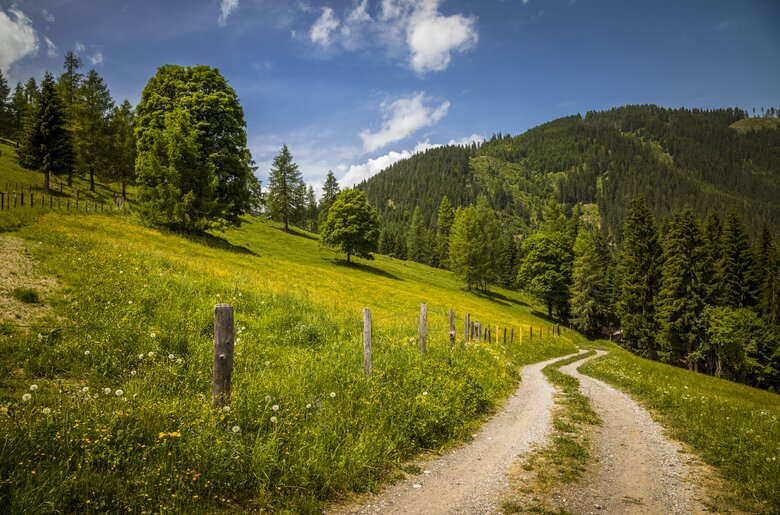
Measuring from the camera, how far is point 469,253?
217 ft

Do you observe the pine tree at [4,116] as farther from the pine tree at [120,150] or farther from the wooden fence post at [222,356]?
the wooden fence post at [222,356]

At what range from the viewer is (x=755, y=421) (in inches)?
384

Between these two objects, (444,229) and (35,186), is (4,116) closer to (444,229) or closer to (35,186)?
(35,186)

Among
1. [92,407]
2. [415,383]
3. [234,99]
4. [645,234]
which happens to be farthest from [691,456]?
[645,234]

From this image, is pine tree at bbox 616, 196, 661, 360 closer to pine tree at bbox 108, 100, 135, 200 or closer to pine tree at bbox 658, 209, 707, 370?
pine tree at bbox 658, 209, 707, 370

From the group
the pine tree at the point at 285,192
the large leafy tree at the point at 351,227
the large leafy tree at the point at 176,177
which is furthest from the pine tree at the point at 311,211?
the large leafy tree at the point at 176,177

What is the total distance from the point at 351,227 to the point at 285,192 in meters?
28.2

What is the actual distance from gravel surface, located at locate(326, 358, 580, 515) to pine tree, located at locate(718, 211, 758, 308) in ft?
156

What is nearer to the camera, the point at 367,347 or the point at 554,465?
the point at 554,465

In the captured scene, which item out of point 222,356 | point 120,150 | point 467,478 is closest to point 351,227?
point 120,150

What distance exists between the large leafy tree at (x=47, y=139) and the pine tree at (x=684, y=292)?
241 ft

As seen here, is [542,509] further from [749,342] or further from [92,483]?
[749,342]

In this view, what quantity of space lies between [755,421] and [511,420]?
6.41 m

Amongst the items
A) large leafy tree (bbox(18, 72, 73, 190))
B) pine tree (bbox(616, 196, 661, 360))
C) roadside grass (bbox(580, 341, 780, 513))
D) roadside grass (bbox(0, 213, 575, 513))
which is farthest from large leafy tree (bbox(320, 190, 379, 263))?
roadside grass (bbox(580, 341, 780, 513))
